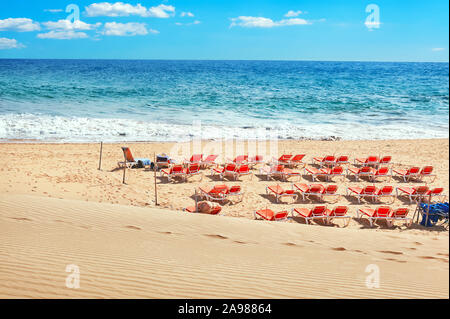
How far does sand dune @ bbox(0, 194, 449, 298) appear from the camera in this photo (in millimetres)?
4285

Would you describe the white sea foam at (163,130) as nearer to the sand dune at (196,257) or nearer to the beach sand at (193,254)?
the beach sand at (193,254)

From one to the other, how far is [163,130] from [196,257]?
1653 centimetres

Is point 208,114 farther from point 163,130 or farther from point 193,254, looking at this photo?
point 193,254

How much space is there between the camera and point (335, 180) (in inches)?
462

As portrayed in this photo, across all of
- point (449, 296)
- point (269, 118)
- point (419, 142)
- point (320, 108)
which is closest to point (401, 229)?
point (449, 296)

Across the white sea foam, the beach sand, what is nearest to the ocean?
the white sea foam

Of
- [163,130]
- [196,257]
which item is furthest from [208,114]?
[196,257]

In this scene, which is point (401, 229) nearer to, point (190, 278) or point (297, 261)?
point (297, 261)

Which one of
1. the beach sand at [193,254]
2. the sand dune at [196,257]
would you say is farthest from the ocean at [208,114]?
the sand dune at [196,257]

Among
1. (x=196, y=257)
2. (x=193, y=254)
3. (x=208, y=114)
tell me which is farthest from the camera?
(x=208, y=114)

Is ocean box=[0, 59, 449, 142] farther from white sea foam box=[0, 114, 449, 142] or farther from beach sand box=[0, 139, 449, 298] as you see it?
beach sand box=[0, 139, 449, 298]

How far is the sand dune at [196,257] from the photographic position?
429cm

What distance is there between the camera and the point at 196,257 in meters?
5.27

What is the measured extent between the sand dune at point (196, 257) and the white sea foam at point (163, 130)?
40.9 feet
